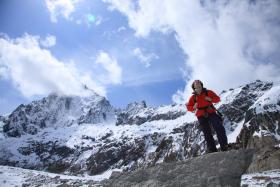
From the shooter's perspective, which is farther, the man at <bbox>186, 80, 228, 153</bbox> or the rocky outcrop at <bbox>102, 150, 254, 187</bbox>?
the man at <bbox>186, 80, 228, 153</bbox>

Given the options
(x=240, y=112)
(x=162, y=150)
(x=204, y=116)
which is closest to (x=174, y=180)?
(x=204, y=116)

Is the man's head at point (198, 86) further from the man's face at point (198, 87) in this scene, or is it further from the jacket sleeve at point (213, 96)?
the jacket sleeve at point (213, 96)

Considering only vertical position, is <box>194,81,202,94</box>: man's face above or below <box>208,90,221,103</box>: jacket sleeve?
above

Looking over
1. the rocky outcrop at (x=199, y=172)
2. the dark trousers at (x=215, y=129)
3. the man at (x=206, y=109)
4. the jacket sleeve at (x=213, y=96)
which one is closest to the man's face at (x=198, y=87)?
the man at (x=206, y=109)

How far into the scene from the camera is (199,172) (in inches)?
375

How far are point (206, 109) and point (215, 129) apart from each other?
734 millimetres

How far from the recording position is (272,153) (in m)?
9.18

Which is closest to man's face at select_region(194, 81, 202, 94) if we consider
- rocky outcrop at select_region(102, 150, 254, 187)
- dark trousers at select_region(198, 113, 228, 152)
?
dark trousers at select_region(198, 113, 228, 152)

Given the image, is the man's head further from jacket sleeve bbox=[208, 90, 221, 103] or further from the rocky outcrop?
the rocky outcrop

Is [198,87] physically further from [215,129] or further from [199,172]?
[199,172]

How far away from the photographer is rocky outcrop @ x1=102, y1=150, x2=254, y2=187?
29.7 ft

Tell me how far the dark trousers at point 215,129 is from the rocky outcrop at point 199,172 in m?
1.98

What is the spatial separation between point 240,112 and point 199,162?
19650 cm

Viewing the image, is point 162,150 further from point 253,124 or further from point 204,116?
point 204,116
